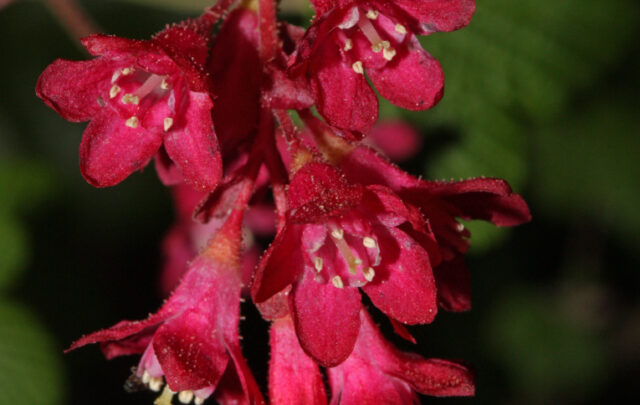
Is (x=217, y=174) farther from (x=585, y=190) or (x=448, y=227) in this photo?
(x=585, y=190)

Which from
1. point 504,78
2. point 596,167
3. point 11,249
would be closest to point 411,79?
A: point 504,78

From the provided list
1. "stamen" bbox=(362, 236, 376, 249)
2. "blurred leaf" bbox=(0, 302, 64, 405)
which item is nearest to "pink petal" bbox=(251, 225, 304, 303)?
"stamen" bbox=(362, 236, 376, 249)

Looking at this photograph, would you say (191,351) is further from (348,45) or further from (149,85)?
(348,45)

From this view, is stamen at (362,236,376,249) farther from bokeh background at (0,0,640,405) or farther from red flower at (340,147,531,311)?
bokeh background at (0,0,640,405)

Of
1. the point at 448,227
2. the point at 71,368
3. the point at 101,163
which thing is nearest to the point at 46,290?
the point at 71,368

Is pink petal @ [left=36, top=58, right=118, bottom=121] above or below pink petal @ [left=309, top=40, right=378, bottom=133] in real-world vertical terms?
above

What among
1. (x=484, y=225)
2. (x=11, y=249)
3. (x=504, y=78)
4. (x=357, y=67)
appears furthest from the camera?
(x=11, y=249)
